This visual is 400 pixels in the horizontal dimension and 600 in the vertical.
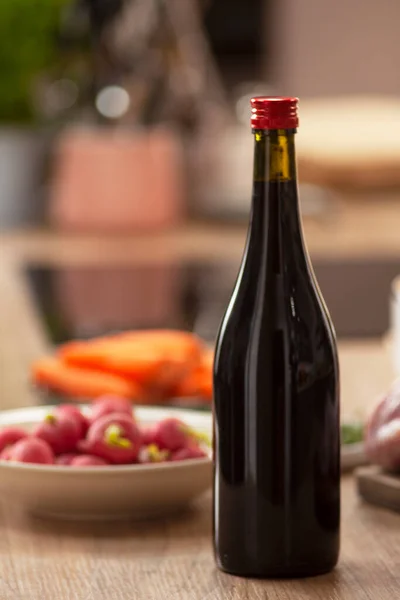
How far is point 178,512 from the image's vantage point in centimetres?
101

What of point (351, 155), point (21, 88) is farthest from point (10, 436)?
point (351, 155)

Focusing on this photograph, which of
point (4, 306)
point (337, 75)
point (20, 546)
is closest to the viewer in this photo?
point (20, 546)

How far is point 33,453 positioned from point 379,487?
265 millimetres

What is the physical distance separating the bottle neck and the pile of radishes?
9.9 inches

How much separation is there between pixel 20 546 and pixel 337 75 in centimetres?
622

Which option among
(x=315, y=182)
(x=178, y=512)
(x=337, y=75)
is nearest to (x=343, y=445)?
(x=178, y=512)

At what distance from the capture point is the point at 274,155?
81 cm

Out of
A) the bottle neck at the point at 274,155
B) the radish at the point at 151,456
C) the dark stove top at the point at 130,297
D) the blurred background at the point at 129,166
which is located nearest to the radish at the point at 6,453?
the radish at the point at 151,456

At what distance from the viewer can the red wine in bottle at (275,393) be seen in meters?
0.81

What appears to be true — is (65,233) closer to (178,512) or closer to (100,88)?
(100,88)

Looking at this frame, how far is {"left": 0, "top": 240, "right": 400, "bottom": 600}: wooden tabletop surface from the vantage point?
32.3 inches

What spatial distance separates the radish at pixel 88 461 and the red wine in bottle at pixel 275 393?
156 mm

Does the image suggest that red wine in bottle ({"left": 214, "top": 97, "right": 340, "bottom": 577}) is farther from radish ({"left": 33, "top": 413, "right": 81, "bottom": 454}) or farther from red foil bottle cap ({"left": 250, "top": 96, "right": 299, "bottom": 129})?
radish ({"left": 33, "top": 413, "right": 81, "bottom": 454})

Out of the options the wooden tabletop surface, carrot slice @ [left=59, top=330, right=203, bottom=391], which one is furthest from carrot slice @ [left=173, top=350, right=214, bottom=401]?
the wooden tabletop surface
